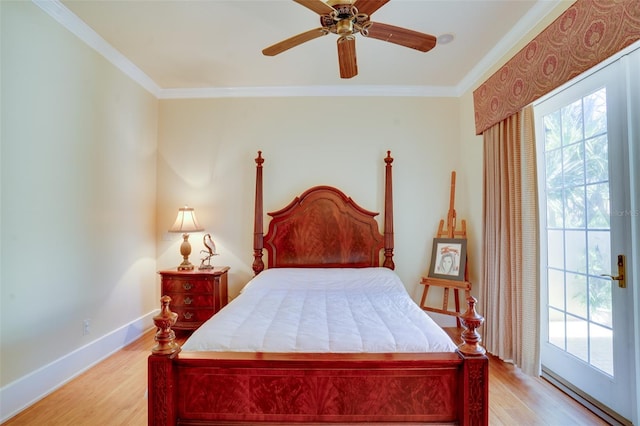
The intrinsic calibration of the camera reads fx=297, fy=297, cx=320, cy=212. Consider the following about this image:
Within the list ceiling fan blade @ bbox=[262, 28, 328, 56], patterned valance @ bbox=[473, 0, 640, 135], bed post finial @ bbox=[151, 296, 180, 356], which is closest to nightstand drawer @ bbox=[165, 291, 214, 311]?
Answer: bed post finial @ bbox=[151, 296, 180, 356]

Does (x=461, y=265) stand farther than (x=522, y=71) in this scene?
Yes

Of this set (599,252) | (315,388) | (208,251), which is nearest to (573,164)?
(599,252)

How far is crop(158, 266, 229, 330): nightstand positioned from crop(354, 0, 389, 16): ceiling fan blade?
8.75 feet

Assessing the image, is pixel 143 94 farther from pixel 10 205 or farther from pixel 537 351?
pixel 537 351

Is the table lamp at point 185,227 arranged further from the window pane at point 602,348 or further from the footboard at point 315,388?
the window pane at point 602,348

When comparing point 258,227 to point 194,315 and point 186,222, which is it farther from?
point 194,315

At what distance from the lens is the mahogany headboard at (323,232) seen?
338cm

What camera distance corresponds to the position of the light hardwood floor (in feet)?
6.20

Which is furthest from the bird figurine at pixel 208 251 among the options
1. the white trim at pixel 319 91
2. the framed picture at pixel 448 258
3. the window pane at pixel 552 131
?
the window pane at pixel 552 131

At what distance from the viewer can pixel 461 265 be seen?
3.14 m

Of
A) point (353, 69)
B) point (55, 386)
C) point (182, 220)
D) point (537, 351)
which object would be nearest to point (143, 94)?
point (182, 220)

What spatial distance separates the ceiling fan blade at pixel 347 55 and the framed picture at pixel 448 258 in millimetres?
2105

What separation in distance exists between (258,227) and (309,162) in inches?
38.9

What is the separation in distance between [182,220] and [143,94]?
1512 mm
